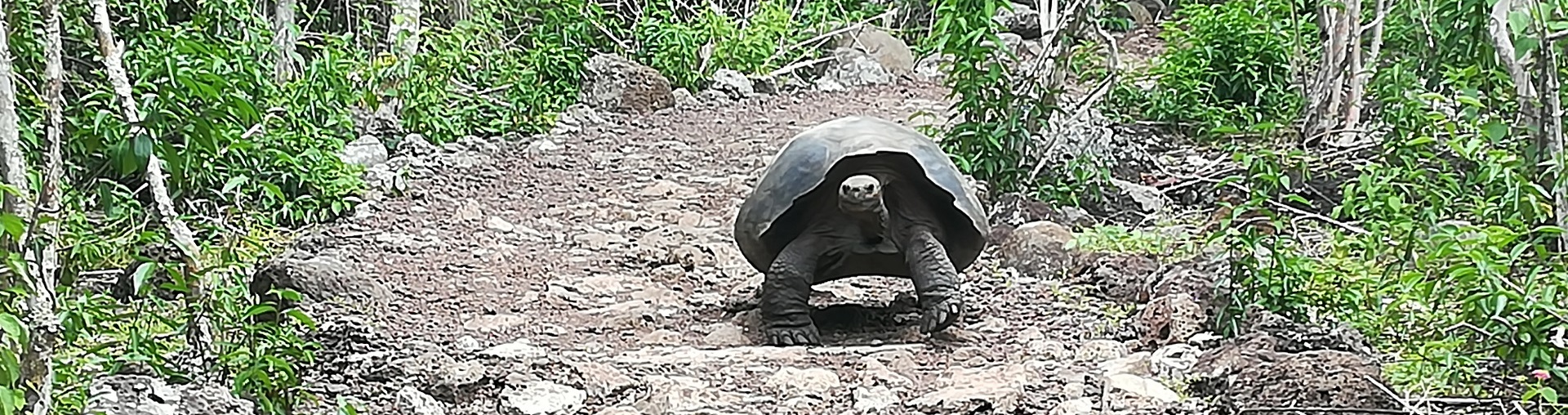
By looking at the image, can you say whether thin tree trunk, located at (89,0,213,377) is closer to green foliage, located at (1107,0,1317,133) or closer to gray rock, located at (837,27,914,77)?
green foliage, located at (1107,0,1317,133)

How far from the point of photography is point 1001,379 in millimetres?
3430

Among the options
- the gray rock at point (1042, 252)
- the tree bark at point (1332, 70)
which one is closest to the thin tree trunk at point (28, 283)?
the gray rock at point (1042, 252)

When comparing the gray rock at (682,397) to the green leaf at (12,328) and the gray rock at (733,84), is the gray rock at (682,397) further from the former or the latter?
the gray rock at (733,84)

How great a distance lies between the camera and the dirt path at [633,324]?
3.38 m

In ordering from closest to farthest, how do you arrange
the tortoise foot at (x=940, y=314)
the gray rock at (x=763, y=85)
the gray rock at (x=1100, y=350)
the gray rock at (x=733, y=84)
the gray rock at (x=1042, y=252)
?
the gray rock at (x=1100, y=350), the tortoise foot at (x=940, y=314), the gray rock at (x=1042, y=252), the gray rock at (x=733, y=84), the gray rock at (x=763, y=85)

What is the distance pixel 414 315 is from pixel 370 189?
78.3 inches

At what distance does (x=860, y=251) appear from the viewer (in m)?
4.07

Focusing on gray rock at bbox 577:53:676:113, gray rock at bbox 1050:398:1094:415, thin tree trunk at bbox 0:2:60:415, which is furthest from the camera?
gray rock at bbox 577:53:676:113

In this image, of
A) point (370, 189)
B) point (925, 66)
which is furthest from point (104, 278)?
point (925, 66)

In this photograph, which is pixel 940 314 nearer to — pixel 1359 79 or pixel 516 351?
pixel 516 351

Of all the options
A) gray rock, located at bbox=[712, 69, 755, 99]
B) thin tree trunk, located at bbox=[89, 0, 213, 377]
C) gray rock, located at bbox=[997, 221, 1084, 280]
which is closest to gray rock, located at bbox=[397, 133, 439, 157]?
thin tree trunk, located at bbox=[89, 0, 213, 377]

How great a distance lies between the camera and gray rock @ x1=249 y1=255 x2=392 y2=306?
4223mm

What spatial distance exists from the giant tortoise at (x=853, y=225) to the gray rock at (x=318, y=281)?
113 centimetres

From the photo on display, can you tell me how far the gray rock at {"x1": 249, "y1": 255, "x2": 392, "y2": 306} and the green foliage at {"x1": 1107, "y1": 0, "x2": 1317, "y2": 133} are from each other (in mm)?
4784
